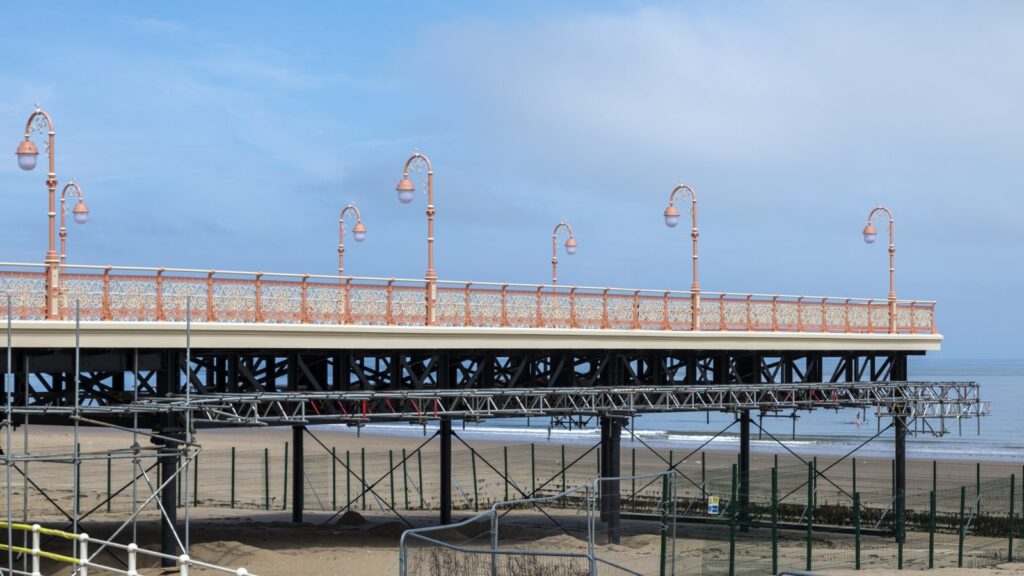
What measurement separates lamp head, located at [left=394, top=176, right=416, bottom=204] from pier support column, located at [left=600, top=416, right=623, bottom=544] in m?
7.33

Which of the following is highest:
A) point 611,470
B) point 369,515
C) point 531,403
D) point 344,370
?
point 344,370

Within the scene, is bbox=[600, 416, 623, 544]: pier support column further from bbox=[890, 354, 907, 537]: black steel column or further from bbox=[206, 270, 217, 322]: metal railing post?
bbox=[206, 270, 217, 322]: metal railing post

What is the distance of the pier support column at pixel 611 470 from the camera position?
33.6m

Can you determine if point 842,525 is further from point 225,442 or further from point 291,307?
point 225,442

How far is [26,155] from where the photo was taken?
2553 cm

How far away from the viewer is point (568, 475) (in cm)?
5966

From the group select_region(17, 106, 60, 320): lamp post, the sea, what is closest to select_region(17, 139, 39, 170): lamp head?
select_region(17, 106, 60, 320): lamp post

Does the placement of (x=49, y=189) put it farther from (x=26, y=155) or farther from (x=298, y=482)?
(x=298, y=482)

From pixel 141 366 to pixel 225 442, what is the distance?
60.6 metres

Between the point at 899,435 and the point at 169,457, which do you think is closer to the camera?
the point at 169,457

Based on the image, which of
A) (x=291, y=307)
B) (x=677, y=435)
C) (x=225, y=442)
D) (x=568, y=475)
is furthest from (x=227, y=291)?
(x=677, y=435)

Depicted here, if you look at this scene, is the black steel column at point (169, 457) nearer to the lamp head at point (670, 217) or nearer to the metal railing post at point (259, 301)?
the metal railing post at point (259, 301)

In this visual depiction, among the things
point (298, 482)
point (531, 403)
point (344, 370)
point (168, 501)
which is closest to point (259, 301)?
point (344, 370)

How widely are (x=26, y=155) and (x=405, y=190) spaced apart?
823cm
